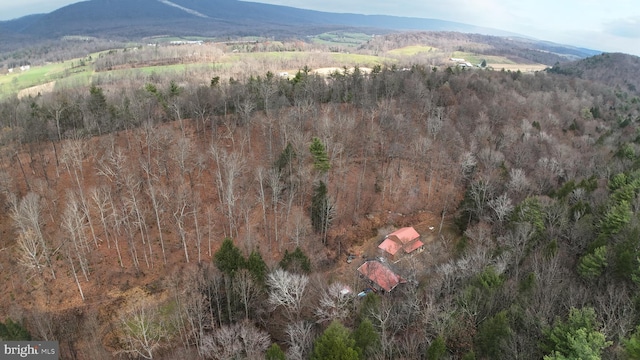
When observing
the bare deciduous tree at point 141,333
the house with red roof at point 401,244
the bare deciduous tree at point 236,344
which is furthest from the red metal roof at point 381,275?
the bare deciduous tree at point 141,333

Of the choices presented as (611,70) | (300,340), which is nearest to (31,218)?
(300,340)

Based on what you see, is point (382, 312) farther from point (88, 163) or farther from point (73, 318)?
point (88, 163)

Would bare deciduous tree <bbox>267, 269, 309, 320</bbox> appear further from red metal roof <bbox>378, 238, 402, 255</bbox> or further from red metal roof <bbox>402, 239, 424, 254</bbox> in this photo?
red metal roof <bbox>402, 239, 424, 254</bbox>

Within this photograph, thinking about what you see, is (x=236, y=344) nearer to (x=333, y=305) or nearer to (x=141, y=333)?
(x=141, y=333)

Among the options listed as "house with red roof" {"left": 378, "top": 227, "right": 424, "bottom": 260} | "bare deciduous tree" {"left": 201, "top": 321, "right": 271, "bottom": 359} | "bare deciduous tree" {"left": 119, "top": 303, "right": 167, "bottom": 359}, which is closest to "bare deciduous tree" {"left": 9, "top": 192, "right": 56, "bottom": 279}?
"bare deciduous tree" {"left": 119, "top": 303, "right": 167, "bottom": 359}

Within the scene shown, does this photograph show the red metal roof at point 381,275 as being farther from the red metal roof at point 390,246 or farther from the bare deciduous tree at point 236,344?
the bare deciduous tree at point 236,344

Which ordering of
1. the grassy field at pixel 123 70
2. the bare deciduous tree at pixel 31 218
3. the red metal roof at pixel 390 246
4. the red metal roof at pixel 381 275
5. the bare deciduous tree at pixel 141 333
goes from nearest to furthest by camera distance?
1. the bare deciduous tree at pixel 141 333
2. the bare deciduous tree at pixel 31 218
3. the red metal roof at pixel 381 275
4. the red metal roof at pixel 390 246
5. the grassy field at pixel 123 70
